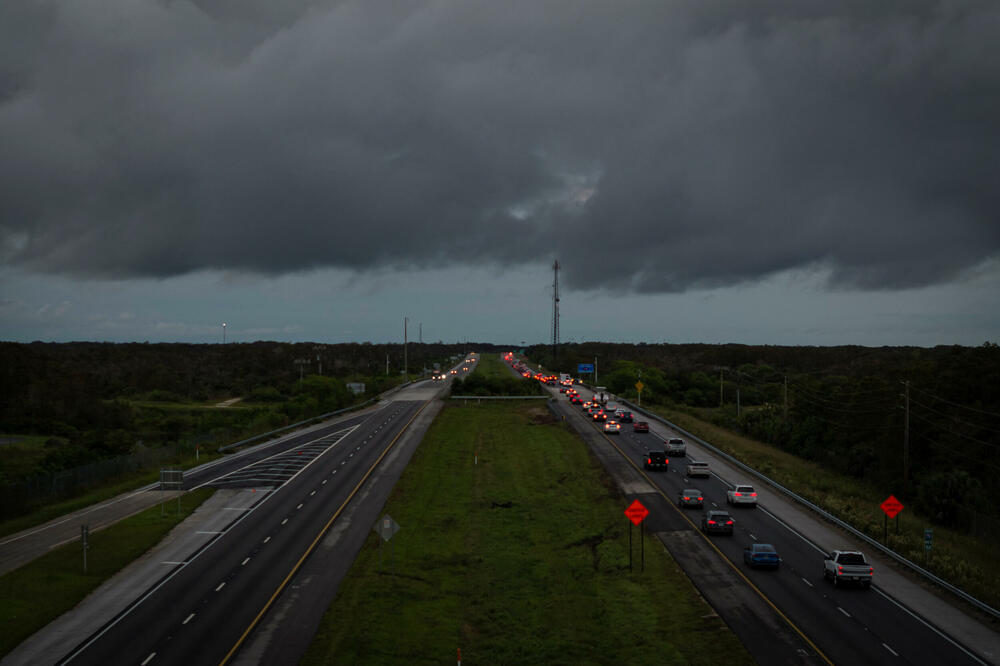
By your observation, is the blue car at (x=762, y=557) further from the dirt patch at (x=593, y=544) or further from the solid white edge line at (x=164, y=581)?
the solid white edge line at (x=164, y=581)

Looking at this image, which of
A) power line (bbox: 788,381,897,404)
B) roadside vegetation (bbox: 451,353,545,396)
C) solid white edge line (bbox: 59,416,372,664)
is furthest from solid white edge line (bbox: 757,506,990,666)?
roadside vegetation (bbox: 451,353,545,396)

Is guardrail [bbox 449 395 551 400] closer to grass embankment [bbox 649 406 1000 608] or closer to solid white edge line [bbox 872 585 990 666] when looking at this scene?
grass embankment [bbox 649 406 1000 608]

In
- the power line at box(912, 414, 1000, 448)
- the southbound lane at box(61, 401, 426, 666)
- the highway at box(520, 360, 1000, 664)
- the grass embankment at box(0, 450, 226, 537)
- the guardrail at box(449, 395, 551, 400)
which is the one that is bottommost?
the grass embankment at box(0, 450, 226, 537)

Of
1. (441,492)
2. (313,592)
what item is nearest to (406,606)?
(313,592)

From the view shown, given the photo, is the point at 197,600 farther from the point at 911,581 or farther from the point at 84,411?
the point at 84,411

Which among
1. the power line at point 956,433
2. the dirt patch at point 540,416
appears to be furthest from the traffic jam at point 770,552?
the dirt patch at point 540,416
